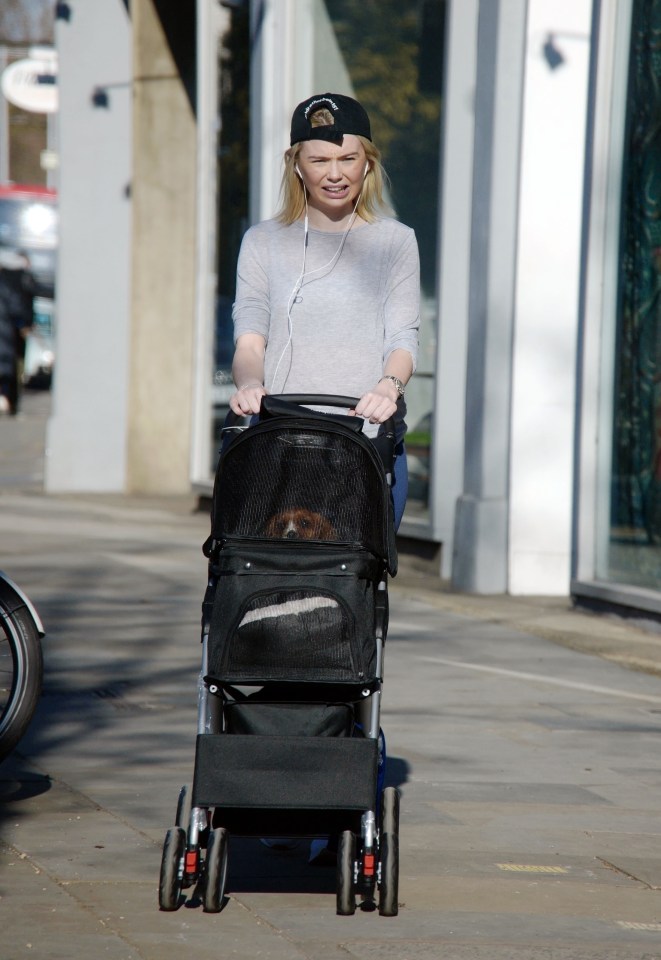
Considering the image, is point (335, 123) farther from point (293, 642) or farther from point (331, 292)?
point (293, 642)

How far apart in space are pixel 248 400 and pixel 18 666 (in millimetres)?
1379

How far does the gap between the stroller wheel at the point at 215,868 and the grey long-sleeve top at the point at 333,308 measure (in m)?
1.18

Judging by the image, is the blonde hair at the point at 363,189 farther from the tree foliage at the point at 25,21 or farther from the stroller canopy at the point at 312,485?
the tree foliage at the point at 25,21

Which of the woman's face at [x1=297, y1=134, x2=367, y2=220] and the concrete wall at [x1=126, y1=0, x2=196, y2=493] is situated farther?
the concrete wall at [x1=126, y1=0, x2=196, y2=493]

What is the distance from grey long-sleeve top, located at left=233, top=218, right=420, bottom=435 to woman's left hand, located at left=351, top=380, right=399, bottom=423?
23 cm

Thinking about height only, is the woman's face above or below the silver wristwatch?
above

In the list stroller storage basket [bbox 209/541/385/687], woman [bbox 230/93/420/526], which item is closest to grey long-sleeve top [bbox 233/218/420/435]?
woman [bbox 230/93/420/526]

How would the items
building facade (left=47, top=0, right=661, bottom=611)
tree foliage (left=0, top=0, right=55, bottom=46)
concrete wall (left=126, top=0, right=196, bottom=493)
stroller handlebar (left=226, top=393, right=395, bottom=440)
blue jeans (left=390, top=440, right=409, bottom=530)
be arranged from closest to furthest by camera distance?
1. stroller handlebar (left=226, top=393, right=395, bottom=440)
2. blue jeans (left=390, top=440, right=409, bottom=530)
3. building facade (left=47, top=0, right=661, bottom=611)
4. concrete wall (left=126, top=0, right=196, bottom=493)
5. tree foliage (left=0, top=0, right=55, bottom=46)

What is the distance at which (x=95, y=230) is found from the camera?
1564 centimetres

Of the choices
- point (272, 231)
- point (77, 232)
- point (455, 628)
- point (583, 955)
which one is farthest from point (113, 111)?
point (583, 955)

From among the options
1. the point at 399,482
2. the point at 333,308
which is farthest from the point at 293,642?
the point at 333,308

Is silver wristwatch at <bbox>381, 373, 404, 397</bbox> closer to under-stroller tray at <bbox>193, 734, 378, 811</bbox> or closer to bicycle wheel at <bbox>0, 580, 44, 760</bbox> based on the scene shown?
under-stroller tray at <bbox>193, 734, 378, 811</bbox>

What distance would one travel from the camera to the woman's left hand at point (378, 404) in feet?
12.7

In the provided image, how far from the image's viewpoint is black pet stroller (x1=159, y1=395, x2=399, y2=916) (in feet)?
12.2
